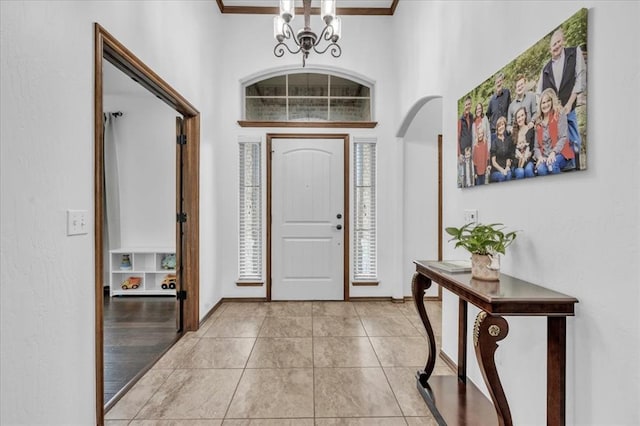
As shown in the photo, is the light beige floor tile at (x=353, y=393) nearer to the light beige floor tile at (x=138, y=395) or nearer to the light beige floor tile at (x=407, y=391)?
the light beige floor tile at (x=407, y=391)

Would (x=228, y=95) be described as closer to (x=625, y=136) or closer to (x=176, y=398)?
(x=176, y=398)

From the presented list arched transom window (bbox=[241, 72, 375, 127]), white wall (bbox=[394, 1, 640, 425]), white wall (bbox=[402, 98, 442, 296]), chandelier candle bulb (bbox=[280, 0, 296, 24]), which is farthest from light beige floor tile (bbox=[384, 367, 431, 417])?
arched transom window (bbox=[241, 72, 375, 127])

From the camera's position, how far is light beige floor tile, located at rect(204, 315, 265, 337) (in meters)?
3.15

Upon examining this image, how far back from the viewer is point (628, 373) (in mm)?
1107

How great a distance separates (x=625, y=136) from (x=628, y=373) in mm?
791

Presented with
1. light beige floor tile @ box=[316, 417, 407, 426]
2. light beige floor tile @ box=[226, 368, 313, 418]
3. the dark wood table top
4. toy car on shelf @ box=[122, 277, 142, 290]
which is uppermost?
the dark wood table top

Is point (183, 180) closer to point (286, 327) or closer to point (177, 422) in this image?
point (286, 327)

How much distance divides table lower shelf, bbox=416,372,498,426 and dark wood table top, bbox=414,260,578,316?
31.3 inches

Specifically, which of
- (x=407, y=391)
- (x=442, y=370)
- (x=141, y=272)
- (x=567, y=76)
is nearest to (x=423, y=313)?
(x=407, y=391)

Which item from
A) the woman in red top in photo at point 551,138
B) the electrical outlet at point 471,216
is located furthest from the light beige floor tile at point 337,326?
the woman in red top in photo at point 551,138

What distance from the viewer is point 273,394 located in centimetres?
214

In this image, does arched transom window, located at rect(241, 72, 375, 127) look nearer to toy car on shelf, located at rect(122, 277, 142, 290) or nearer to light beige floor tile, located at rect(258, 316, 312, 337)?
light beige floor tile, located at rect(258, 316, 312, 337)

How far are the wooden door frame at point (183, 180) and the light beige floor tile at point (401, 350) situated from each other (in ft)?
5.79

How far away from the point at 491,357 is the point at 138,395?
210cm
